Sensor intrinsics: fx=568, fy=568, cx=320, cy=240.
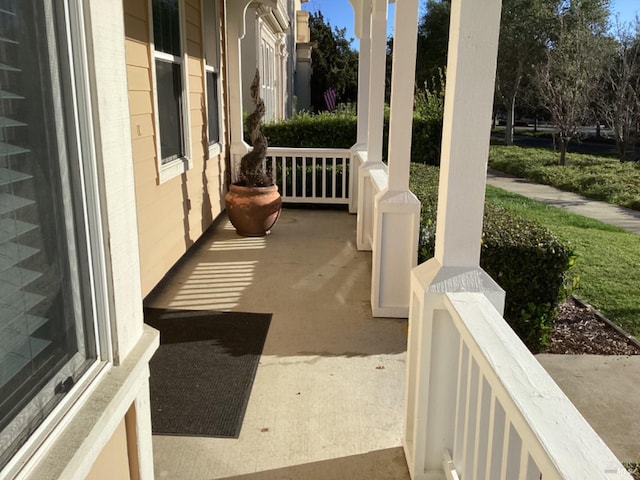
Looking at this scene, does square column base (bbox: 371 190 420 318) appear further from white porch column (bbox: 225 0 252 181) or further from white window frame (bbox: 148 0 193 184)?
white porch column (bbox: 225 0 252 181)

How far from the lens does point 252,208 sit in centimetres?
589

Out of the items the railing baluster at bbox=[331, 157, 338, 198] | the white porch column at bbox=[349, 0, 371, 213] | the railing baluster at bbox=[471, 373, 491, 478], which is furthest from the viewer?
the railing baluster at bbox=[331, 157, 338, 198]

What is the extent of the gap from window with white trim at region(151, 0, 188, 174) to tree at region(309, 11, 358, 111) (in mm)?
15076

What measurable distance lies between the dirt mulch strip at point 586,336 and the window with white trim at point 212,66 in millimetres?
3833

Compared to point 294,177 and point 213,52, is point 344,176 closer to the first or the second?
point 294,177

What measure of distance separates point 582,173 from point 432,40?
14681 millimetres

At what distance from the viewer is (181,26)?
4742mm

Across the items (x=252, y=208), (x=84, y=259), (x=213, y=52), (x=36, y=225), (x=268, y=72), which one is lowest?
(x=252, y=208)

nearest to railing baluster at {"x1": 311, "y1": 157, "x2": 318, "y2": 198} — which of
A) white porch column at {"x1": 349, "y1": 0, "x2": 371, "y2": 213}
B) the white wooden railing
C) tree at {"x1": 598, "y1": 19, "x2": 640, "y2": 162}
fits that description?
the white wooden railing

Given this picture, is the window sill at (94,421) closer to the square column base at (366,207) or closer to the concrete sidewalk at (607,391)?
the concrete sidewalk at (607,391)

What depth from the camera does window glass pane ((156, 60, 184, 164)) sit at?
4352 millimetres

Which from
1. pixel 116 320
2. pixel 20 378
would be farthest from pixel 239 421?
pixel 20 378

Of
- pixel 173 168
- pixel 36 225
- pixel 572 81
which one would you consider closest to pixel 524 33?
pixel 572 81

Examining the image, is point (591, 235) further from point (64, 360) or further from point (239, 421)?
point (64, 360)
